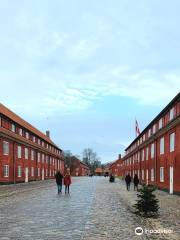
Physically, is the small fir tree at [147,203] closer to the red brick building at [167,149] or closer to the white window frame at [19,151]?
the red brick building at [167,149]

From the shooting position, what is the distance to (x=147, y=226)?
12391mm

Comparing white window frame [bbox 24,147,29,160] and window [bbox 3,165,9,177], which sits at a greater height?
white window frame [bbox 24,147,29,160]

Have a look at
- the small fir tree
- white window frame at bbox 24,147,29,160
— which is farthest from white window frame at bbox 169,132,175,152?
white window frame at bbox 24,147,29,160

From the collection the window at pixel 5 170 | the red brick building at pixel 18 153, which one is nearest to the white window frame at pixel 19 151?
the red brick building at pixel 18 153

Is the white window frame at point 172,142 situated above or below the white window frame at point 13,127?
below

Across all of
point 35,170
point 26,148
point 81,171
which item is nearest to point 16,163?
point 26,148

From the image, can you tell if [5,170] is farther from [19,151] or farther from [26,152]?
[26,152]

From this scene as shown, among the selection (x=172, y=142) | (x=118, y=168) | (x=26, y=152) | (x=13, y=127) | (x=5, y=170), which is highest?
(x=13, y=127)

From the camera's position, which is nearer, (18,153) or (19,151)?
(18,153)

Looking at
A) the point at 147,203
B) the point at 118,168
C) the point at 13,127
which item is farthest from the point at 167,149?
the point at 118,168

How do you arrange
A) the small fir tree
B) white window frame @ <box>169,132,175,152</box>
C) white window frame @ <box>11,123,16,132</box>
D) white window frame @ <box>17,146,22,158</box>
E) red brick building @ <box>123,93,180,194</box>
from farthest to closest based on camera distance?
Result: white window frame @ <box>17,146,22,158</box> → white window frame @ <box>11,123,16,132</box> → white window frame @ <box>169,132,175,152</box> → red brick building @ <box>123,93,180,194</box> → the small fir tree

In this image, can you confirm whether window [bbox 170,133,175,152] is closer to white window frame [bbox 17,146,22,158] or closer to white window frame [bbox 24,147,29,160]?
white window frame [bbox 17,146,22,158]

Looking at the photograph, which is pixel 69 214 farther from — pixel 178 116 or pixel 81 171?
pixel 81 171

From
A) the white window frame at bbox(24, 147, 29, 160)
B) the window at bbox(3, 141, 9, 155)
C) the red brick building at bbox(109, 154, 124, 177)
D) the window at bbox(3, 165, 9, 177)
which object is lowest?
the red brick building at bbox(109, 154, 124, 177)
